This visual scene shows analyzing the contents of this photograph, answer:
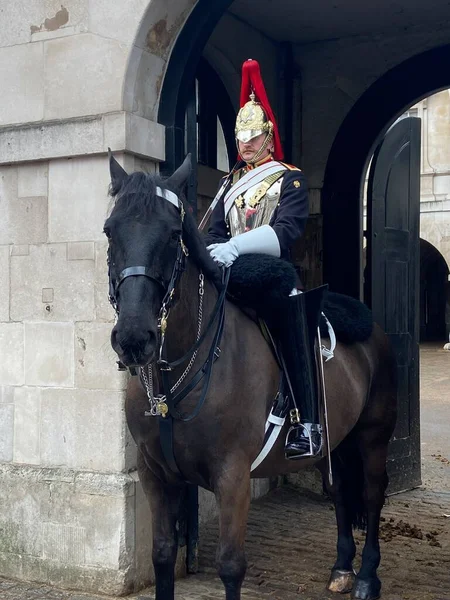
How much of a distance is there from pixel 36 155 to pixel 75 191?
0.36m

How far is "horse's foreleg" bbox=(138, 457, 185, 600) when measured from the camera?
157 inches

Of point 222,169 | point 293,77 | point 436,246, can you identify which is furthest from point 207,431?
point 436,246

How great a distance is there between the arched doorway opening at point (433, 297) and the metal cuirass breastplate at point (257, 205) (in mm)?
26781

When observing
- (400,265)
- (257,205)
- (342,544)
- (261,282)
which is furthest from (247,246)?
(400,265)

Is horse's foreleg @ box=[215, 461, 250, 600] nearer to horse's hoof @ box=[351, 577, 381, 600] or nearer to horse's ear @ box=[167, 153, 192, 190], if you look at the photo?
horse's ear @ box=[167, 153, 192, 190]

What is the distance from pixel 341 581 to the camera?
5215mm

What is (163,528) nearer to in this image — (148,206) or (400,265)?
(148,206)

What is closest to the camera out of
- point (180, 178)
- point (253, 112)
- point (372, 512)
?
point (180, 178)

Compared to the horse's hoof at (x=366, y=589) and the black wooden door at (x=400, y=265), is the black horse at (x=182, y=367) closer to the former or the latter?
the horse's hoof at (x=366, y=589)

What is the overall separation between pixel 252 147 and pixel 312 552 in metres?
2.96

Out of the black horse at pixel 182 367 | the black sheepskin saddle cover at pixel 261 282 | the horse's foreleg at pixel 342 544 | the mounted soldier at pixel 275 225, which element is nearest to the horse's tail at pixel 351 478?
the horse's foreleg at pixel 342 544

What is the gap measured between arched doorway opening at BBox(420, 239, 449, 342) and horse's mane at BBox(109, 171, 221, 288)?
2759cm

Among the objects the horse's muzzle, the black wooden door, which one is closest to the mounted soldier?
the horse's muzzle

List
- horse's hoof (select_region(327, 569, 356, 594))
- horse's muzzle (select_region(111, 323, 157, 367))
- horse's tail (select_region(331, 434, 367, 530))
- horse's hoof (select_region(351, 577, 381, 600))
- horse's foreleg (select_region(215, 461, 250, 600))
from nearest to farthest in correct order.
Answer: horse's muzzle (select_region(111, 323, 157, 367)), horse's foreleg (select_region(215, 461, 250, 600)), horse's hoof (select_region(351, 577, 381, 600)), horse's hoof (select_region(327, 569, 356, 594)), horse's tail (select_region(331, 434, 367, 530))
